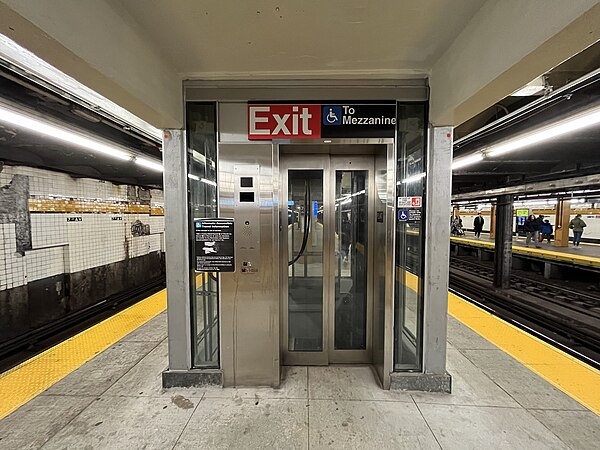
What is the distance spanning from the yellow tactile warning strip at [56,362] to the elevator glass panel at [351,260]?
290cm

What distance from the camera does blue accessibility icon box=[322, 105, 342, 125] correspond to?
254 centimetres

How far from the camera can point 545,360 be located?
10.2 feet

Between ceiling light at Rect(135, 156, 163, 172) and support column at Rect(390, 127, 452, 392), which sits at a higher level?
ceiling light at Rect(135, 156, 163, 172)

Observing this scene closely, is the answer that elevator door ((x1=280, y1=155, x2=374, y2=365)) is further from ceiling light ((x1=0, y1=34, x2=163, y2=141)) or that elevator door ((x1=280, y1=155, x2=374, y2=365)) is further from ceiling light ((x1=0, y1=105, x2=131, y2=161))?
ceiling light ((x1=0, y1=105, x2=131, y2=161))

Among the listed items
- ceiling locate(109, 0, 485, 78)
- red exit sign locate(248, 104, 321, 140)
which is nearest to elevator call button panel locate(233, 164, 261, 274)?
red exit sign locate(248, 104, 321, 140)

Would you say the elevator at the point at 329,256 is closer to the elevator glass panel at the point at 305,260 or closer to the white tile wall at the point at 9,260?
the elevator glass panel at the point at 305,260

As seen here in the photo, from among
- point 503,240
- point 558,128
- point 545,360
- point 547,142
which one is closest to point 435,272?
point 545,360

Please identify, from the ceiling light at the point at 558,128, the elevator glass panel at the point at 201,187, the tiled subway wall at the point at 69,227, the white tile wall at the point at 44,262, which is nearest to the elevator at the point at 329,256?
the elevator glass panel at the point at 201,187

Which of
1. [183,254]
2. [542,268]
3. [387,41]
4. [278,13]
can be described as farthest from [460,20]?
[542,268]

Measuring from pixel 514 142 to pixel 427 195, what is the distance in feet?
8.07

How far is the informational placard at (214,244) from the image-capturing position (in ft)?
8.45

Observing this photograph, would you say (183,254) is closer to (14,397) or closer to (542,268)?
(14,397)

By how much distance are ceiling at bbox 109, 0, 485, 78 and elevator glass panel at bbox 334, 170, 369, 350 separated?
1164 mm

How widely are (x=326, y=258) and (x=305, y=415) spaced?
1469mm
